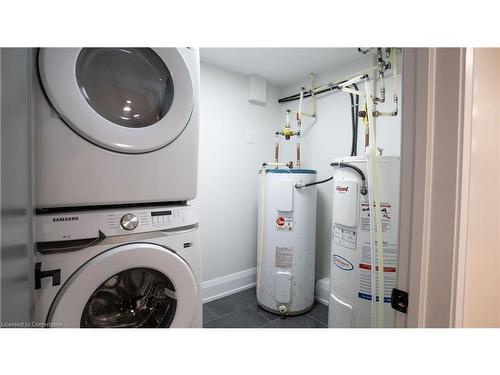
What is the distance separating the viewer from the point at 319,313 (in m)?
1.87

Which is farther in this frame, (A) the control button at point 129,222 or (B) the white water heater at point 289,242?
(B) the white water heater at point 289,242

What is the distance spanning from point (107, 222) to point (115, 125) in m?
0.31

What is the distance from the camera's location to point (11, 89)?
0.48m

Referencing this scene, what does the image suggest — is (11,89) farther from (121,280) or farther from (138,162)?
(121,280)

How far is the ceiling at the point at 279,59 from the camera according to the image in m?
1.77

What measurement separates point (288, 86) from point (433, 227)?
7.19 ft

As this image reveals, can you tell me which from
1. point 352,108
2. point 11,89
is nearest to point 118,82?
point 11,89

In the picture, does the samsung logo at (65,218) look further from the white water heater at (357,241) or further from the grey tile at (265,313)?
the grey tile at (265,313)

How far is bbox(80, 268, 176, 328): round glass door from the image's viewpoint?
0.88m

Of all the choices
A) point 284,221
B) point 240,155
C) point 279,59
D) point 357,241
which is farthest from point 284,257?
point 279,59

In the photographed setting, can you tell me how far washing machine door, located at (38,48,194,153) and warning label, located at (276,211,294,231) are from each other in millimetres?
1146

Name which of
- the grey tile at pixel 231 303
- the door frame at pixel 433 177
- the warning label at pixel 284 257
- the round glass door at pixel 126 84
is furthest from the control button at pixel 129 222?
the grey tile at pixel 231 303

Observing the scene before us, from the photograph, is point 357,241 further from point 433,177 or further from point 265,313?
point 265,313

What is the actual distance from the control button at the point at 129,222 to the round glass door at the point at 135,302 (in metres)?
0.21
